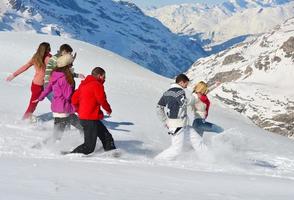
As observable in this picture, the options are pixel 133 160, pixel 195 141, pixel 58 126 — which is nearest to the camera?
pixel 133 160

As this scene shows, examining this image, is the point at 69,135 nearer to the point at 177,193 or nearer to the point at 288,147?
the point at 177,193

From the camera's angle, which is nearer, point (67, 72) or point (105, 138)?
point (105, 138)

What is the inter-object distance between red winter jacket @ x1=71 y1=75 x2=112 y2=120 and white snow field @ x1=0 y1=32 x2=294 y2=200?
0.77 meters

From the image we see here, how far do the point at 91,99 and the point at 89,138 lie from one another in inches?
27.0

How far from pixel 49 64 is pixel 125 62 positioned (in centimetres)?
1462

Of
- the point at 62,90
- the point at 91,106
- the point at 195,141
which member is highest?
the point at 62,90

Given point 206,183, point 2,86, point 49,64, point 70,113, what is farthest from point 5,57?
point 206,183

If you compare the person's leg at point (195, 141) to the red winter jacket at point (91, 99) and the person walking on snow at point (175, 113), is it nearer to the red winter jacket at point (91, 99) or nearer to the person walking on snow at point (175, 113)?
the person walking on snow at point (175, 113)

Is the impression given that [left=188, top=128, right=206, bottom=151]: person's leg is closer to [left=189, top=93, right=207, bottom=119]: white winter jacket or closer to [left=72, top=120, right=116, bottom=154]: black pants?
[left=72, top=120, right=116, bottom=154]: black pants

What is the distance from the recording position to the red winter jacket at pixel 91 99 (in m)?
9.50

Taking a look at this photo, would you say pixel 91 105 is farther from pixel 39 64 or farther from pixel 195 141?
pixel 39 64

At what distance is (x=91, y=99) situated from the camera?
9.56 meters

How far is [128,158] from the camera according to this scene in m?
10.0

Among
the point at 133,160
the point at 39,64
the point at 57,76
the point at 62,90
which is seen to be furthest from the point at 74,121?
the point at 39,64
